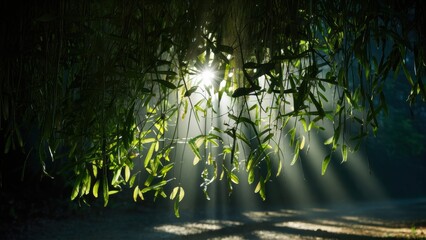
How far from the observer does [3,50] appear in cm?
209

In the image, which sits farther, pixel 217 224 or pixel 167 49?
pixel 217 224

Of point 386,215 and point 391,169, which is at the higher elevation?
point 391,169

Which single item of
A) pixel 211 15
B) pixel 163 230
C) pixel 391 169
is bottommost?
pixel 163 230

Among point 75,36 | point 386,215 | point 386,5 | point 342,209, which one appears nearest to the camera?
point 386,5

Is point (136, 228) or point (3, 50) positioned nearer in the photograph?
point (3, 50)

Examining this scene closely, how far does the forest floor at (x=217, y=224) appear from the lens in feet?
28.3

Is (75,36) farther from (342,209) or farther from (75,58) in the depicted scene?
(342,209)

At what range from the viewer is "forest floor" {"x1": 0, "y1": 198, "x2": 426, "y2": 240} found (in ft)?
28.3

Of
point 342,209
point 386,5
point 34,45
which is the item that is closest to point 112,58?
point 34,45

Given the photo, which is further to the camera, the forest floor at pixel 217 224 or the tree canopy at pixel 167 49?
the forest floor at pixel 217 224

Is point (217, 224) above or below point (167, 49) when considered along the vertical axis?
below

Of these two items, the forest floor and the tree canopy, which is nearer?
the tree canopy

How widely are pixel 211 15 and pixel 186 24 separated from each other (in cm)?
12

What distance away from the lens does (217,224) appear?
9953 millimetres
